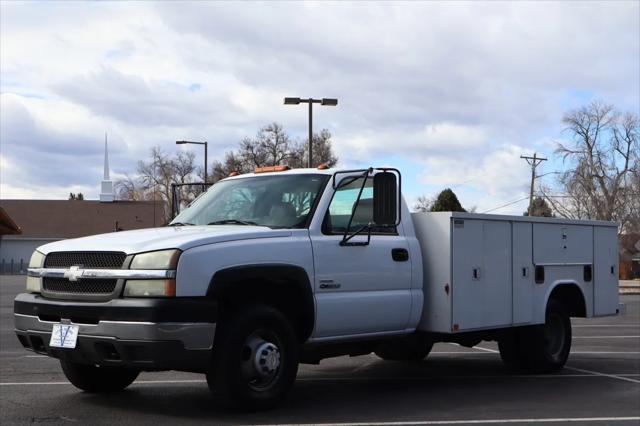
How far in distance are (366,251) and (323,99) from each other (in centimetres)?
2005

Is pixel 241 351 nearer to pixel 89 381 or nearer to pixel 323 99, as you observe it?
pixel 89 381

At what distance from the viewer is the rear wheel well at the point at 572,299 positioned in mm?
10484

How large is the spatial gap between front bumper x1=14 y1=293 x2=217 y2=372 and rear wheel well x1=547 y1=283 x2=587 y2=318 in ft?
17.4

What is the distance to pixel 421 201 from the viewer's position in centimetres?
8869

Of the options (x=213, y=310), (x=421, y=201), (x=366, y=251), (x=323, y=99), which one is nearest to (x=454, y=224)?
(x=366, y=251)

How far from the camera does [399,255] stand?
27.4 feet

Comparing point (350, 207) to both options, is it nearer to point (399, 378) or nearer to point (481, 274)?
point (481, 274)

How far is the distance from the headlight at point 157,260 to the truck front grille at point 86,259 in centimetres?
15

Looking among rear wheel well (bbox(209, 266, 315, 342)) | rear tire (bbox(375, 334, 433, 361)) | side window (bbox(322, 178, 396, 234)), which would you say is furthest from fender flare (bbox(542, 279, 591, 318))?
rear wheel well (bbox(209, 266, 315, 342))

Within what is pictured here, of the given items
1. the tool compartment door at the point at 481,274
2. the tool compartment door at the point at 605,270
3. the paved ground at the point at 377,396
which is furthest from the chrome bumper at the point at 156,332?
the tool compartment door at the point at 605,270

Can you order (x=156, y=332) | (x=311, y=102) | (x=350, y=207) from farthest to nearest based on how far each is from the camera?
(x=311, y=102), (x=350, y=207), (x=156, y=332)

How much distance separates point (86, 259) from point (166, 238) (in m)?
0.70

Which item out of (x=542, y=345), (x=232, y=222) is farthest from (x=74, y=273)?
(x=542, y=345)

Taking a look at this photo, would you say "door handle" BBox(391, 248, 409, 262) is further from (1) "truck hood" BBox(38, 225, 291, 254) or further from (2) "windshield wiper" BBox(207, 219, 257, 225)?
(2) "windshield wiper" BBox(207, 219, 257, 225)
